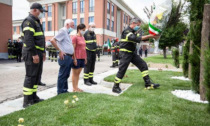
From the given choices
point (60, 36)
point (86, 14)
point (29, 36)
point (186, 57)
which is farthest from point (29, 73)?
point (86, 14)

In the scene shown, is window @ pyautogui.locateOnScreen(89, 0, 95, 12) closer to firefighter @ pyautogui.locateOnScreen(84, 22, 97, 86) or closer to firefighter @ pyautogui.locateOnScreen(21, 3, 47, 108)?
firefighter @ pyautogui.locateOnScreen(84, 22, 97, 86)

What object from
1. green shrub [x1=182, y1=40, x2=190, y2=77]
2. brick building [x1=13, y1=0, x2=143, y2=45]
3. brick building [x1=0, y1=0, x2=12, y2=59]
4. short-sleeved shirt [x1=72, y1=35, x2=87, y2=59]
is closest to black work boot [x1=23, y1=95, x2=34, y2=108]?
short-sleeved shirt [x1=72, y1=35, x2=87, y2=59]

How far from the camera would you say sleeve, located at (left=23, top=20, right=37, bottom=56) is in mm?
3889

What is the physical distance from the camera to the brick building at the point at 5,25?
65.5ft

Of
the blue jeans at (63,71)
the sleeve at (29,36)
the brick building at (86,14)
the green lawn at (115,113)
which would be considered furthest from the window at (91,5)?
the green lawn at (115,113)

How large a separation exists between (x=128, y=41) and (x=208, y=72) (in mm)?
2712

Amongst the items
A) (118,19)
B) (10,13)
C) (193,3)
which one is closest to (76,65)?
(193,3)

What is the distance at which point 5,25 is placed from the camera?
20359 mm

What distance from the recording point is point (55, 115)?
10.8 feet

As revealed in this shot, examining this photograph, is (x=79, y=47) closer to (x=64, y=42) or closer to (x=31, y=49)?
(x=64, y=42)

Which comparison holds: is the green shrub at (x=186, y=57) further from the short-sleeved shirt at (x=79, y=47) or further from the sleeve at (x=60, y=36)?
the sleeve at (x=60, y=36)

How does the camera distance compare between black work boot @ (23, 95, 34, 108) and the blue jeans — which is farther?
the blue jeans

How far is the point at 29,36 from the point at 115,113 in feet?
8.11

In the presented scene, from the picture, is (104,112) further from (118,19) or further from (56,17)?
(118,19)
